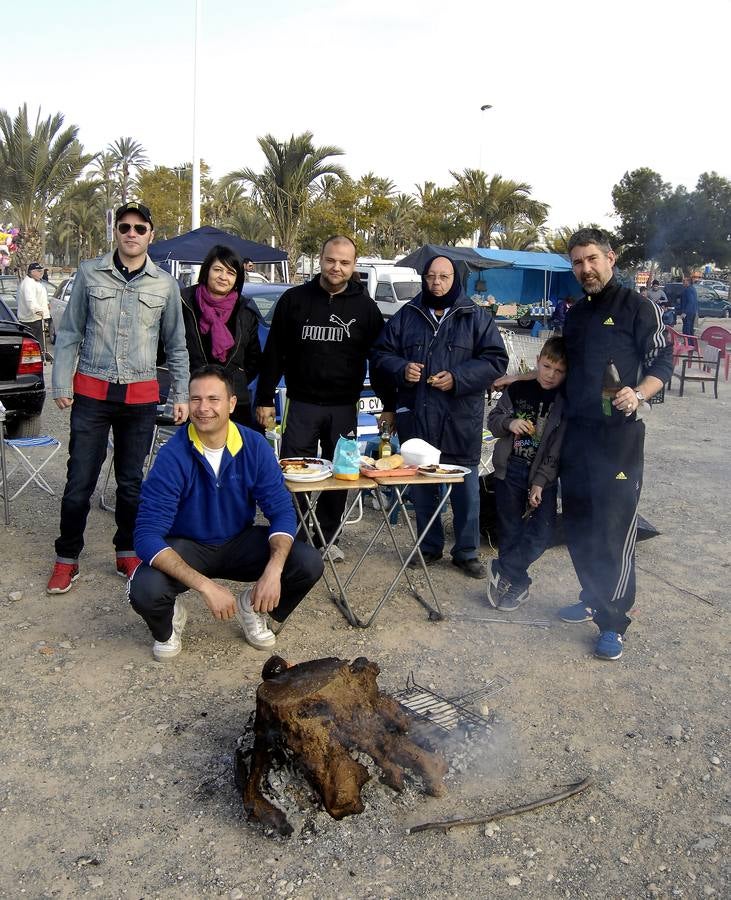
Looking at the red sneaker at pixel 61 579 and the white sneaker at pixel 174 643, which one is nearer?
the white sneaker at pixel 174 643

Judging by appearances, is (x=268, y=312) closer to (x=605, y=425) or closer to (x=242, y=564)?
(x=242, y=564)

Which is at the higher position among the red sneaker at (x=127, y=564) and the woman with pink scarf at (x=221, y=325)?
the woman with pink scarf at (x=221, y=325)

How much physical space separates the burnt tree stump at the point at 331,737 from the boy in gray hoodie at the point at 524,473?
1702 mm

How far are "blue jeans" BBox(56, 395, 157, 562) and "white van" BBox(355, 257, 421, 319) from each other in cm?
1444

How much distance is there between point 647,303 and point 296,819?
270cm

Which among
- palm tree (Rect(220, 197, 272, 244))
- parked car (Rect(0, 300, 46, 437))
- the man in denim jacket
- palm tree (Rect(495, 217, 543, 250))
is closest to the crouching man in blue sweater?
the man in denim jacket

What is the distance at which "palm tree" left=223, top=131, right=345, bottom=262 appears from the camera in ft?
83.2

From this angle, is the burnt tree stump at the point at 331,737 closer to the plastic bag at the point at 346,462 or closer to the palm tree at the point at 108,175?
the plastic bag at the point at 346,462

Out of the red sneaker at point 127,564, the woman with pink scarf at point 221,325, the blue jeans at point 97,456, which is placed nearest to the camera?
the blue jeans at point 97,456

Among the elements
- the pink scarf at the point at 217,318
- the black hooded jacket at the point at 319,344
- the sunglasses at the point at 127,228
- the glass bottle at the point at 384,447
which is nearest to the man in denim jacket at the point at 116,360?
the sunglasses at the point at 127,228

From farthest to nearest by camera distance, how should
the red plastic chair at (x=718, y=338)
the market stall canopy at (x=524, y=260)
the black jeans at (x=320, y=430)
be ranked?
the market stall canopy at (x=524, y=260) < the red plastic chair at (x=718, y=338) < the black jeans at (x=320, y=430)

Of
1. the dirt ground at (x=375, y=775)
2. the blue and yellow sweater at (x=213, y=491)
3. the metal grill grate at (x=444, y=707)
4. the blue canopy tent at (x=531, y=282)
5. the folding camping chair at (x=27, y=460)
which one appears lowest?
the dirt ground at (x=375, y=775)

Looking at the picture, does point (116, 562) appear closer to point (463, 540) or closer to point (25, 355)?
point (463, 540)

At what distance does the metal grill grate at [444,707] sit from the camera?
3.23 metres
